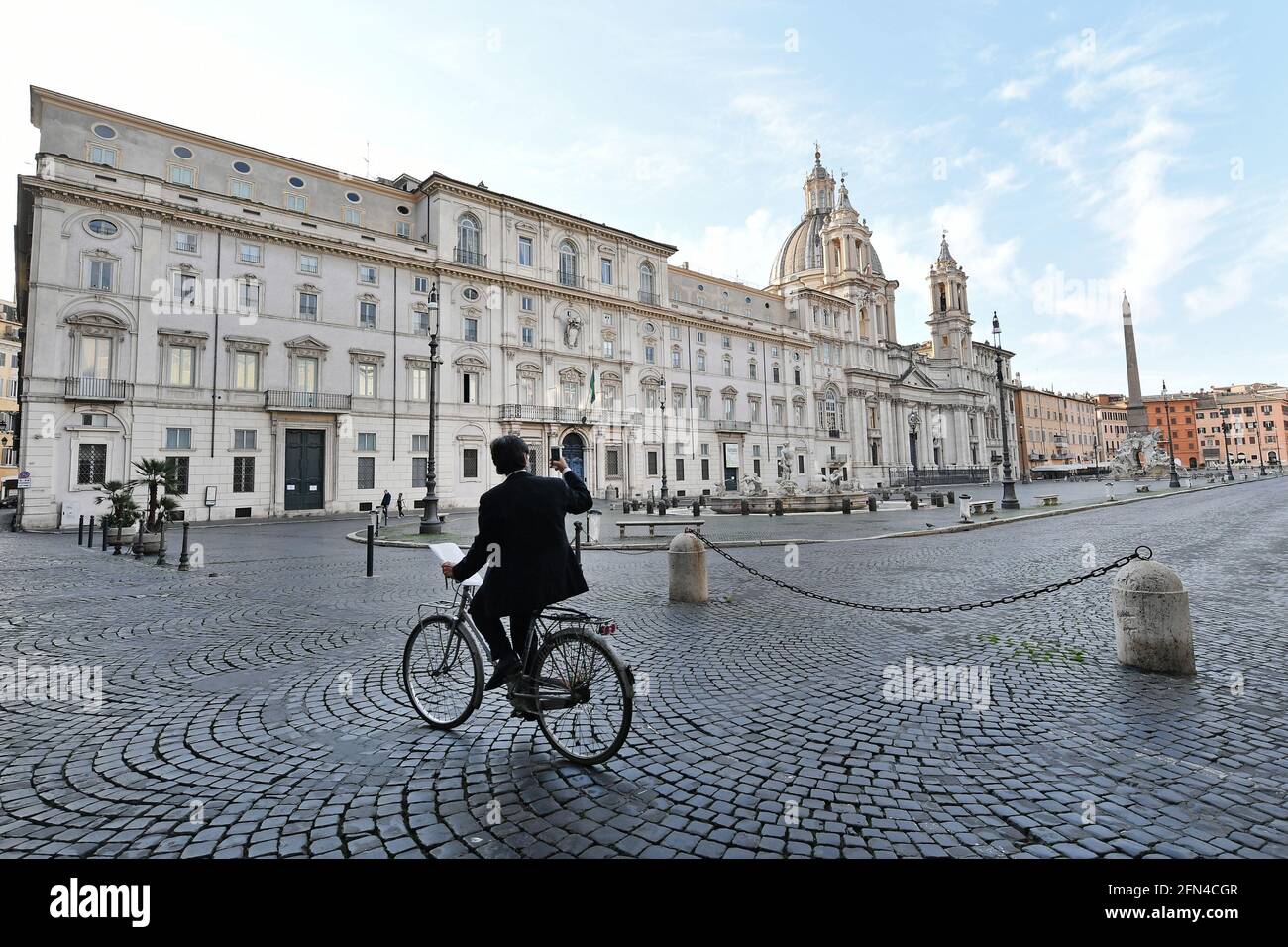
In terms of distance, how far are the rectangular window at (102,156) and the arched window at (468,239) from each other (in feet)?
54.0

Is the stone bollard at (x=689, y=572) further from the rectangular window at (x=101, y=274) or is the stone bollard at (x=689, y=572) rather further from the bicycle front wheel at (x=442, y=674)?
the rectangular window at (x=101, y=274)

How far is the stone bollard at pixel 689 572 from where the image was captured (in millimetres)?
7836

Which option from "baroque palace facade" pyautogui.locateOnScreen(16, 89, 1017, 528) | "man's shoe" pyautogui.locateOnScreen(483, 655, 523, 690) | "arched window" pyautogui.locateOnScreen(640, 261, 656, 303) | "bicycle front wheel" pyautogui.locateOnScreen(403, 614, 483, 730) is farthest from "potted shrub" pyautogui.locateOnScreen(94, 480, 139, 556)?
"arched window" pyautogui.locateOnScreen(640, 261, 656, 303)

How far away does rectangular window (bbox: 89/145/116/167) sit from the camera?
28312mm

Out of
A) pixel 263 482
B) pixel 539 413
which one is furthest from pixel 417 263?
pixel 263 482

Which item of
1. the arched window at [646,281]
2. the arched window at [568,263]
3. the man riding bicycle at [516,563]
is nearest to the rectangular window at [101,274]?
the arched window at [568,263]

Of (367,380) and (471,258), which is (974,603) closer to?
(367,380)

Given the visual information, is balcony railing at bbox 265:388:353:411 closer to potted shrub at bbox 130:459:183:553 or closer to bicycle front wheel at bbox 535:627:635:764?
potted shrub at bbox 130:459:183:553

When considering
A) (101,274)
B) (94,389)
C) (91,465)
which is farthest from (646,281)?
(91,465)

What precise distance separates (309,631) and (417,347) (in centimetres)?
3189

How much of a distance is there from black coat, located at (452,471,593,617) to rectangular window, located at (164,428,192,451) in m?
32.0

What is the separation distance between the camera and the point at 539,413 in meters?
39.8
